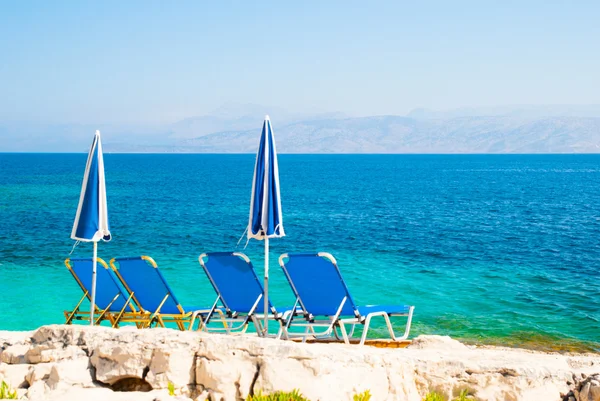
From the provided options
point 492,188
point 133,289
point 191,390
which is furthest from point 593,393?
point 492,188

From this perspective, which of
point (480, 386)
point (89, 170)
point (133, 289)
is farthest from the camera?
point (133, 289)

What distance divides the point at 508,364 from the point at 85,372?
3455 mm

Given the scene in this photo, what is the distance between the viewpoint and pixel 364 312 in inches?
315

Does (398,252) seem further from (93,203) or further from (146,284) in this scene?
(93,203)

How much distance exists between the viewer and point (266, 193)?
7613 mm

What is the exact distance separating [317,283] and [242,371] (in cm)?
230

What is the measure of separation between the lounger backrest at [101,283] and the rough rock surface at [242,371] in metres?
2.70

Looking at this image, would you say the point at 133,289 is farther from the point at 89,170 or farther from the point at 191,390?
the point at 191,390

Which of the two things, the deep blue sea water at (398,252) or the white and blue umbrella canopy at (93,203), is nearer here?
the white and blue umbrella canopy at (93,203)

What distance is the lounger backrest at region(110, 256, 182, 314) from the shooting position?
27.6ft

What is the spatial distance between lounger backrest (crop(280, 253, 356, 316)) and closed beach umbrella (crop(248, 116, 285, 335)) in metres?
0.32

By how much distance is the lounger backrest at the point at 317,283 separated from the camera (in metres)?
7.61

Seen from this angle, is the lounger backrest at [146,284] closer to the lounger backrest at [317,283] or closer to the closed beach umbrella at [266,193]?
the closed beach umbrella at [266,193]

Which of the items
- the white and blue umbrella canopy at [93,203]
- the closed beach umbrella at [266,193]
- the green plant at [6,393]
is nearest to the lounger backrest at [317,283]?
the closed beach umbrella at [266,193]
